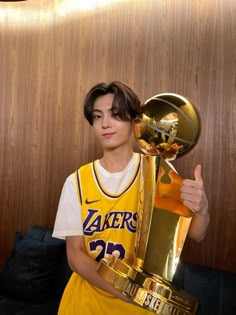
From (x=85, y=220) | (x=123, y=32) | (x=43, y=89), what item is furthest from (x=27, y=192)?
(x=85, y=220)

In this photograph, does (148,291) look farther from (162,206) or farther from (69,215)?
(69,215)

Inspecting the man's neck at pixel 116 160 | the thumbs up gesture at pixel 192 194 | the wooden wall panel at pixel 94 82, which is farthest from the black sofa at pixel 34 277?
the thumbs up gesture at pixel 192 194

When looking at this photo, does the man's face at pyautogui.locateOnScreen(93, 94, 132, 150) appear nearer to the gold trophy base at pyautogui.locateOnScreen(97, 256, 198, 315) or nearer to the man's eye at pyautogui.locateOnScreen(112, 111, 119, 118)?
the man's eye at pyautogui.locateOnScreen(112, 111, 119, 118)

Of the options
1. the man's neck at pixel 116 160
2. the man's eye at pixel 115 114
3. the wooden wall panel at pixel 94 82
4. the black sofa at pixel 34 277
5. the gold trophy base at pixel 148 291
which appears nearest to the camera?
the gold trophy base at pixel 148 291

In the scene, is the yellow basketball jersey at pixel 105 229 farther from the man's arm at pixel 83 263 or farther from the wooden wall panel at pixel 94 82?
the wooden wall panel at pixel 94 82

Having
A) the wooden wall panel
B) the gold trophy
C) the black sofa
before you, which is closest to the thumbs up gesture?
the gold trophy

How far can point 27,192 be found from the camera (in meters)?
2.38

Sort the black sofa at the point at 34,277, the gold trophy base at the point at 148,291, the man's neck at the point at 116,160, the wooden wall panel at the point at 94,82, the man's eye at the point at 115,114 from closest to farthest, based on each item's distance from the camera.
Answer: the gold trophy base at the point at 148,291 → the man's eye at the point at 115,114 → the man's neck at the point at 116,160 → the wooden wall panel at the point at 94,82 → the black sofa at the point at 34,277

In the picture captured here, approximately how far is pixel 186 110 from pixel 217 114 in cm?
108

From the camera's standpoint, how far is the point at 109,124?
0.82m

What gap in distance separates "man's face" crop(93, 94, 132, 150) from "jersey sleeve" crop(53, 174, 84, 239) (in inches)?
6.6

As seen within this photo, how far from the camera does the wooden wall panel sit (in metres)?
1.66

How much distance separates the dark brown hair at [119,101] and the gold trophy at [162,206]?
0.36ft

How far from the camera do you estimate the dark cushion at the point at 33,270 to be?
1.86 metres
